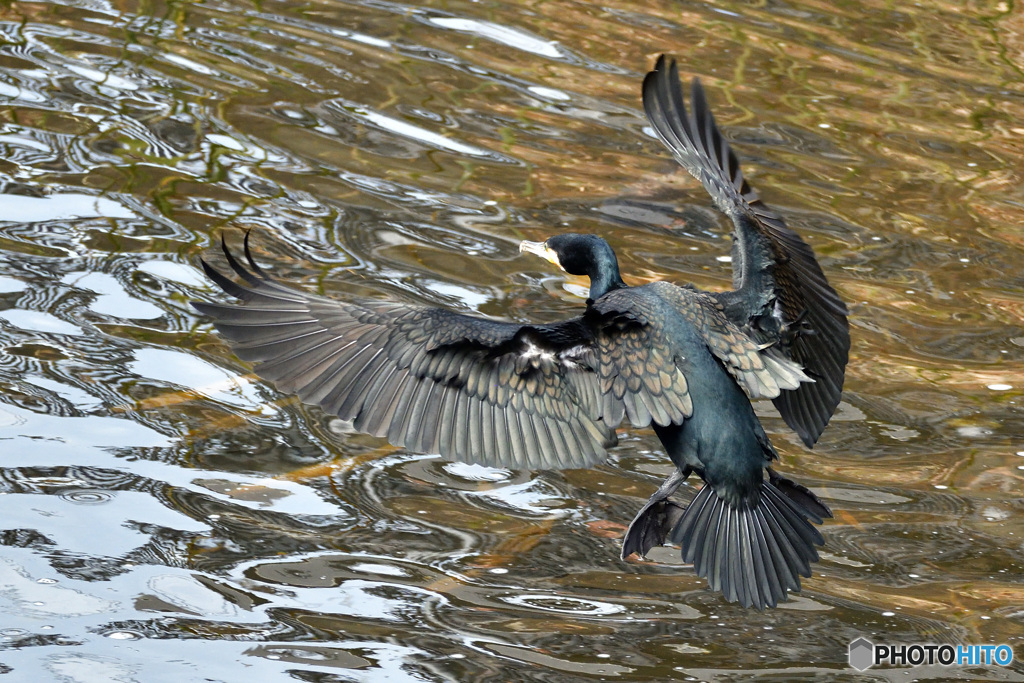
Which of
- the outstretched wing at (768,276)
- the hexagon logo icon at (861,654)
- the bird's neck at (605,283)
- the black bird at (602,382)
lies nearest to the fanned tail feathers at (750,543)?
the black bird at (602,382)

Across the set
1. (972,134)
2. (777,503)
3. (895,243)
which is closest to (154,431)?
(777,503)

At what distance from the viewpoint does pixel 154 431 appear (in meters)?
4.39

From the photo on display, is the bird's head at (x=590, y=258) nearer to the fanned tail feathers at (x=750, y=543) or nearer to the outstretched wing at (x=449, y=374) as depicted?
the outstretched wing at (x=449, y=374)

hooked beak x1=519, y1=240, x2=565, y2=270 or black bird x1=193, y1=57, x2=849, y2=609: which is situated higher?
hooked beak x1=519, y1=240, x2=565, y2=270

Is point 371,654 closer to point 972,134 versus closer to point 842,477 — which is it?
point 842,477

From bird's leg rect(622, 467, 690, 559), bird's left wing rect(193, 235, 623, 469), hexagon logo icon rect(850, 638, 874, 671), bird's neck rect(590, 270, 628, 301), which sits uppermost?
bird's neck rect(590, 270, 628, 301)

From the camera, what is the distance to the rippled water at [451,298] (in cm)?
371

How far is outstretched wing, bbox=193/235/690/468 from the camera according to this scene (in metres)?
3.61

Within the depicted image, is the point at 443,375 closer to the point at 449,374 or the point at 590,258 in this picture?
the point at 449,374

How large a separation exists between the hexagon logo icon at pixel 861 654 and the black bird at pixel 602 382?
352mm

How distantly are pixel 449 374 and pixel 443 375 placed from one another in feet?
0.06

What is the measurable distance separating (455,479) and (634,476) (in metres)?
0.62

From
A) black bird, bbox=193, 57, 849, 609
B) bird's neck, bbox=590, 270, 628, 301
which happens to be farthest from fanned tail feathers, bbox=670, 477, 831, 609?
bird's neck, bbox=590, 270, 628, 301

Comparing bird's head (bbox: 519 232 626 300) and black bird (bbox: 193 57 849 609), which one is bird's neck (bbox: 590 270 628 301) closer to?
bird's head (bbox: 519 232 626 300)
